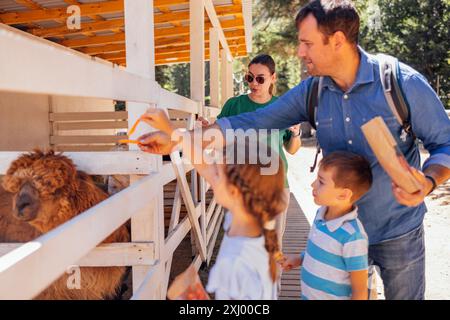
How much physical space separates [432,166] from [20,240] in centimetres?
229

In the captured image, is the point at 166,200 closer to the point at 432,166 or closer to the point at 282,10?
the point at 432,166

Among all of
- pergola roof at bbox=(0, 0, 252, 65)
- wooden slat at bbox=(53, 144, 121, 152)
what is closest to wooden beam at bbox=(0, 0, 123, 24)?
pergola roof at bbox=(0, 0, 252, 65)

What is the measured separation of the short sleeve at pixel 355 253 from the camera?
5.87 ft

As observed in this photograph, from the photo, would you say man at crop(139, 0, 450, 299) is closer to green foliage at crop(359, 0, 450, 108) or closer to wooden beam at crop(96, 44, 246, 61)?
wooden beam at crop(96, 44, 246, 61)

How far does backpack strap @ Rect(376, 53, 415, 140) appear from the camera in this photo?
6.32 ft

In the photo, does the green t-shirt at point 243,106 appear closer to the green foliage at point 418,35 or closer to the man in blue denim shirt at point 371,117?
the man in blue denim shirt at point 371,117

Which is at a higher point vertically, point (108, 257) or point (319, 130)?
point (319, 130)

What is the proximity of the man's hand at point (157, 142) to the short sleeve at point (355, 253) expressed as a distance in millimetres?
848

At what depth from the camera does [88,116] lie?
785 cm

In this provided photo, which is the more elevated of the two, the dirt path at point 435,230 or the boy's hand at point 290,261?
the boy's hand at point 290,261

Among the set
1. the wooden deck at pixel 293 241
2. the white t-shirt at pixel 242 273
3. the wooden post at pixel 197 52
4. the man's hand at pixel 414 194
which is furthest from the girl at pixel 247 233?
the wooden post at pixel 197 52

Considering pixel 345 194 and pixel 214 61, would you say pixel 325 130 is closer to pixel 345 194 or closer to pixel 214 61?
pixel 345 194

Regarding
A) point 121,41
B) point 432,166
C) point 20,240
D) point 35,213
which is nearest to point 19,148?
point 121,41
